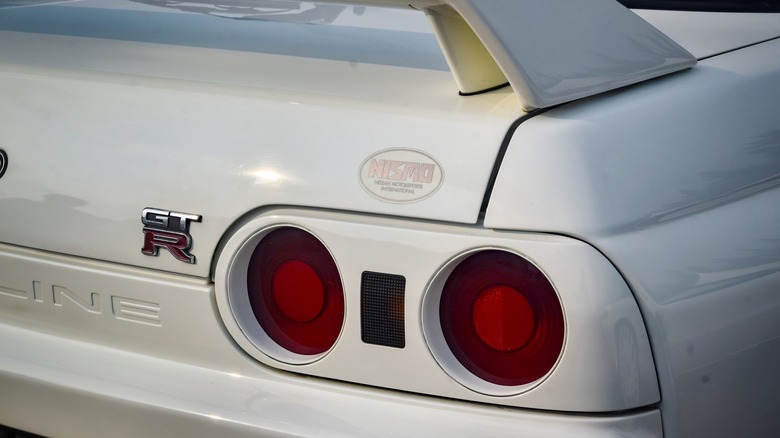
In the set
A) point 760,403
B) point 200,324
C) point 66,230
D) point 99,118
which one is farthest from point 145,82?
point 760,403

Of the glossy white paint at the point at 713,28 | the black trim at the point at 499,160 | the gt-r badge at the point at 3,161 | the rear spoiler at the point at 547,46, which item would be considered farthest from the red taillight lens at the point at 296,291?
the glossy white paint at the point at 713,28

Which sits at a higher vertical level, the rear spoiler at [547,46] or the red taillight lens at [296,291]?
the rear spoiler at [547,46]

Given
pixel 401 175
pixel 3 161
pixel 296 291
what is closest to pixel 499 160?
pixel 401 175

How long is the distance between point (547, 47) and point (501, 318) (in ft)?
1.41

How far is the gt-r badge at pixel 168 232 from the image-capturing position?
5.41 feet

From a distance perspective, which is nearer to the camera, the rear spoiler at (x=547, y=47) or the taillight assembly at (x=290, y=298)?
the rear spoiler at (x=547, y=47)

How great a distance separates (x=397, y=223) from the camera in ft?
4.99

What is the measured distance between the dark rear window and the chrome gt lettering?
147cm

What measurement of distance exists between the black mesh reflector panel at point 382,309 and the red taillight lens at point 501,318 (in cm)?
7

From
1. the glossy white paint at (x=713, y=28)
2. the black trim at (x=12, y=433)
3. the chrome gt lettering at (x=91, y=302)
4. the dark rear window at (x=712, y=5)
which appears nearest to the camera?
the chrome gt lettering at (x=91, y=302)

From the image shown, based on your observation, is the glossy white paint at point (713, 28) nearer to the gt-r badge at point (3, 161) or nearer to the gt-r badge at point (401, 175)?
the gt-r badge at point (401, 175)

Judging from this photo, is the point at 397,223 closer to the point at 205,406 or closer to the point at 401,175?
the point at 401,175

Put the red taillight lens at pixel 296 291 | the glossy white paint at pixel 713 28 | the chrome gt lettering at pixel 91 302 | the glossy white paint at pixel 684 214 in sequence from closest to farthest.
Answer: the glossy white paint at pixel 684 214 → the red taillight lens at pixel 296 291 → the chrome gt lettering at pixel 91 302 → the glossy white paint at pixel 713 28

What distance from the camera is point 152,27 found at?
7.29 feet
